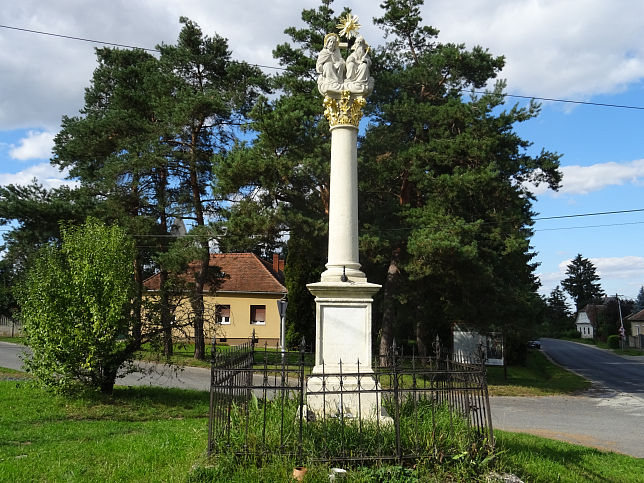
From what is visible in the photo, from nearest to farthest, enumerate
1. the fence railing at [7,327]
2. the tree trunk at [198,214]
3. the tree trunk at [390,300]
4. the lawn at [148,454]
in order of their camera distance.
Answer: the lawn at [148,454]
the tree trunk at [390,300]
the tree trunk at [198,214]
the fence railing at [7,327]

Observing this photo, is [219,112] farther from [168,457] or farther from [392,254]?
[168,457]

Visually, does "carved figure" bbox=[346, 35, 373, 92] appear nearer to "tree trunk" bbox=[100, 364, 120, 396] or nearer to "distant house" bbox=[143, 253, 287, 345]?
"tree trunk" bbox=[100, 364, 120, 396]

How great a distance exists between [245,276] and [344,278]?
97.3 feet

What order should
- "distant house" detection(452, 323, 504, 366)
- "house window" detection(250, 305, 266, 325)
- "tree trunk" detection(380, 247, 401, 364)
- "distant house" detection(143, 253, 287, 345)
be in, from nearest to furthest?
"tree trunk" detection(380, 247, 401, 364), "distant house" detection(452, 323, 504, 366), "distant house" detection(143, 253, 287, 345), "house window" detection(250, 305, 266, 325)

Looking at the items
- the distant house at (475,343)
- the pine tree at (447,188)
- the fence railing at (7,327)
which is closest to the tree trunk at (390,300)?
the pine tree at (447,188)

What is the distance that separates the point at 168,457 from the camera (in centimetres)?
682

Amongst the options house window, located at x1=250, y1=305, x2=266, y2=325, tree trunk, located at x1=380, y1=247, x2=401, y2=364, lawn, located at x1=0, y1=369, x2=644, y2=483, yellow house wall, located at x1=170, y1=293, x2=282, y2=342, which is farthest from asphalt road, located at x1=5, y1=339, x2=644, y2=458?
house window, located at x1=250, y1=305, x2=266, y2=325

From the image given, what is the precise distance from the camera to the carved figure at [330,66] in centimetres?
852

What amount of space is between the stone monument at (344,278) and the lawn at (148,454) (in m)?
1.36

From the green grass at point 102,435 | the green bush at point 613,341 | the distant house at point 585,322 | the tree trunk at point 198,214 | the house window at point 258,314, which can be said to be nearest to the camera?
the green grass at point 102,435

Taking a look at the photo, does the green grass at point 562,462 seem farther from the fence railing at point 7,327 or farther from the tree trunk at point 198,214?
the fence railing at point 7,327

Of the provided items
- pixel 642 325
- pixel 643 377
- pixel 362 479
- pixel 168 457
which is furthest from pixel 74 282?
pixel 642 325

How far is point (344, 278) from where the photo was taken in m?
7.64

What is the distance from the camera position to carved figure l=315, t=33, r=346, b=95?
336 inches
